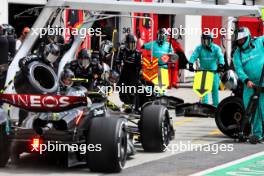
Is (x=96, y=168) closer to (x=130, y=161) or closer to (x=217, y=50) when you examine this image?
(x=130, y=161)

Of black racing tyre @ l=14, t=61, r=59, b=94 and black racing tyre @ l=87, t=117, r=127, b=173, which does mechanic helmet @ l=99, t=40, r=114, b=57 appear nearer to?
black racing tyre @ l=14, t=61, r=59, b=94

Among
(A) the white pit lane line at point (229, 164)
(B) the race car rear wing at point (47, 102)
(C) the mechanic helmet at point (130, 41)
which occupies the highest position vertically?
(C) the mechanic helmet at point (130, 41)

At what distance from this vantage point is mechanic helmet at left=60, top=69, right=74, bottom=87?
10430mm

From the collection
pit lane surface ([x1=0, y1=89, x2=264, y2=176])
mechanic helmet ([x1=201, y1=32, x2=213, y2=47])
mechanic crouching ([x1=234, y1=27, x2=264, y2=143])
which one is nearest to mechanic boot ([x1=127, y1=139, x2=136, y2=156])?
pit lane surface ([x1=0, y1=89, x2=264, y2=176])

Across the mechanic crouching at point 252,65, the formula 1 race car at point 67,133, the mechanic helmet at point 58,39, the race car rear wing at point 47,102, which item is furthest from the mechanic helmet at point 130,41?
the race car rear wing at point 47,102

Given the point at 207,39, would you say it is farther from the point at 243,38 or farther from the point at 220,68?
the point at 243,38

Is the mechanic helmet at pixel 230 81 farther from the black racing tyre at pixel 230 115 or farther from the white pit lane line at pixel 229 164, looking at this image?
the white pit lane line at pixel 229 164

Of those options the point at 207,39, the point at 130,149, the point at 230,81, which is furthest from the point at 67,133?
the point at 207,39

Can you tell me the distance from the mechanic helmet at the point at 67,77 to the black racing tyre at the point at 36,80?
0.30 feet

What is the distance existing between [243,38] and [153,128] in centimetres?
257

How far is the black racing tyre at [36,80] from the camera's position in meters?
10.2

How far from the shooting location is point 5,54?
14711mm

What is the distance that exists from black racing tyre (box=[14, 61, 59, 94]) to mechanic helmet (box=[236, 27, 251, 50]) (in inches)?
141

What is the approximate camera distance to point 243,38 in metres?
12.9
